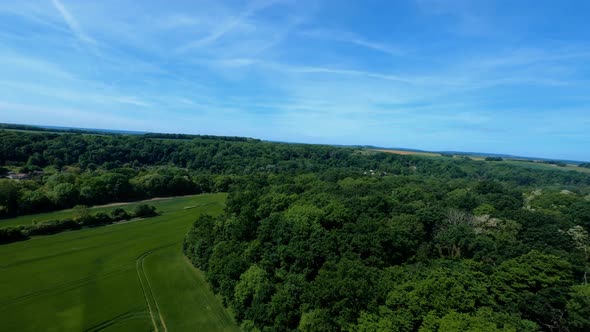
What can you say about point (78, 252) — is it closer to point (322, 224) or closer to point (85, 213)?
point (85, 213)

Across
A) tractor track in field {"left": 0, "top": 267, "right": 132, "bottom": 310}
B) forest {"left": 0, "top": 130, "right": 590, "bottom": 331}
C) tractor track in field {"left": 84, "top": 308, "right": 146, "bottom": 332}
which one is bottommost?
tractor track in field {"left": 0, "top": 267, "right": 132, "bottom": 310}

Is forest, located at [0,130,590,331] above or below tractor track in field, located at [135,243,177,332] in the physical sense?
above

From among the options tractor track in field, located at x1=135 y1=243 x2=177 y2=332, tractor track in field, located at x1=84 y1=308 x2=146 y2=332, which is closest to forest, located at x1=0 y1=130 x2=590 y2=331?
tractor track in field, located at x1=135 y1=243 x2=177 y2=332

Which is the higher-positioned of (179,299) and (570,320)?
(570,320)

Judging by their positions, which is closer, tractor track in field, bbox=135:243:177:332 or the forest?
the forest

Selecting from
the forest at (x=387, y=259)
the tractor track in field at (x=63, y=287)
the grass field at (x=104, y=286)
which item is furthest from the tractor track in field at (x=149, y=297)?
the forest at (x=387, y=259)

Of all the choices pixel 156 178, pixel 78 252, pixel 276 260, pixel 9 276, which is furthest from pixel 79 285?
pixel 156 178

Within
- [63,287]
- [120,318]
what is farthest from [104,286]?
[120,318]

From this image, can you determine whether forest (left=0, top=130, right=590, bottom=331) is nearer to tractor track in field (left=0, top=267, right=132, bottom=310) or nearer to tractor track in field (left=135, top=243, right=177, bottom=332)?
tractor track in field (left=135, top=243, right=177, bottom=332)

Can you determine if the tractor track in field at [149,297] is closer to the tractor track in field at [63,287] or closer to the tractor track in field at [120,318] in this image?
the tractor track in field at [120,318]
